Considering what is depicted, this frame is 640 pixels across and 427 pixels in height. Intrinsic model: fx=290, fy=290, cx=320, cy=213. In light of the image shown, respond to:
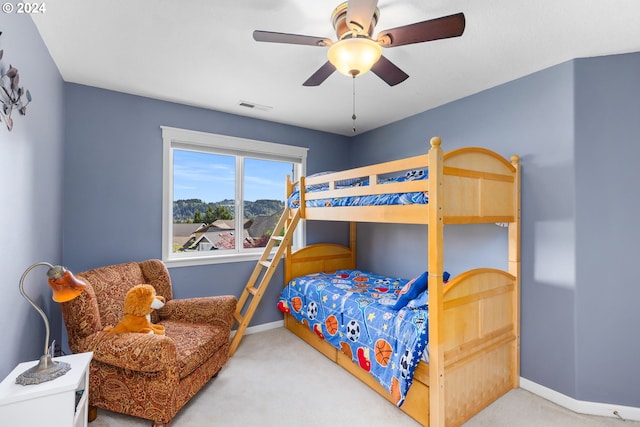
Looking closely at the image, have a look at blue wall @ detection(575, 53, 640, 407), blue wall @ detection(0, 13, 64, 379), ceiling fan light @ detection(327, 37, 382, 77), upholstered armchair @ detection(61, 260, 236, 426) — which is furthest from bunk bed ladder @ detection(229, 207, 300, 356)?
blue wall @ detection(575, 53, 640, 407)

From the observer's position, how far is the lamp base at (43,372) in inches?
50.5

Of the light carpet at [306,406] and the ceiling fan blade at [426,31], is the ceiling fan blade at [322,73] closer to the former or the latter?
the ceiling fan blade at [426,31]

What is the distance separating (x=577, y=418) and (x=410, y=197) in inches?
75.2

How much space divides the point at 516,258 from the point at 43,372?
305 centimetres

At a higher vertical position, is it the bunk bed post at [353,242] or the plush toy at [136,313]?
the bunk bed post at [353,242]

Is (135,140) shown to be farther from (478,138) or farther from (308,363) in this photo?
(478,138)

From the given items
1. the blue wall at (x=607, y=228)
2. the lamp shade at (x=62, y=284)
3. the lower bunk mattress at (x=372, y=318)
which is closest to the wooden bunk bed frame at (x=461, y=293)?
the lower bunk mattress at (x=372, y=318)

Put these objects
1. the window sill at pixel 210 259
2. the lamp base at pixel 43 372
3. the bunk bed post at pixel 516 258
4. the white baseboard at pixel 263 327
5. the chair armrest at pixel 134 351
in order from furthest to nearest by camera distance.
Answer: the white baseboard at pixel 263 327 → the window sill at pixel 210 259 → the bunk bed post at pixel 516 258 → the chair armrest at pixel 134 351 → the lamp base at pixel 43 372

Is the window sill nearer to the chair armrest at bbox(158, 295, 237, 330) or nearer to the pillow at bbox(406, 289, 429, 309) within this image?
the chair armrest at bbox(158, 295, 237, 330)

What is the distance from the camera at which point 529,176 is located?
7.68ft

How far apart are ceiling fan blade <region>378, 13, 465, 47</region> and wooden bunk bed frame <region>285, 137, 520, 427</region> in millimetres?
569

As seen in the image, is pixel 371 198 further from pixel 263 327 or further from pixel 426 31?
pixel 263 327

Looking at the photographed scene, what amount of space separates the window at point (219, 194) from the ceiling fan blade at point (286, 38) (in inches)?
74.5

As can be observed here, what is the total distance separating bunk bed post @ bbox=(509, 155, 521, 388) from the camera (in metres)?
2.32
